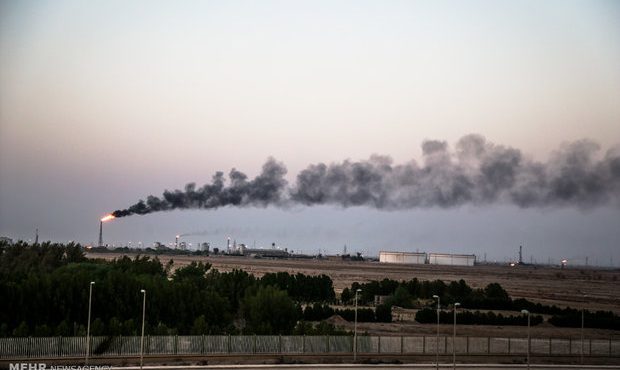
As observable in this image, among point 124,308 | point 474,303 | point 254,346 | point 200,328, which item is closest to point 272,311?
point 200,328

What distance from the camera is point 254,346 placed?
195ft

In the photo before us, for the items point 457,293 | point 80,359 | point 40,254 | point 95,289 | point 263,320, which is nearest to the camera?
point 80,359

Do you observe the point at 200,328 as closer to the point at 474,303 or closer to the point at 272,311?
the point at 272,311

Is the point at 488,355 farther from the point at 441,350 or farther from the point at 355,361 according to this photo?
the point at 355,361

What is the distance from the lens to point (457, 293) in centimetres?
13175

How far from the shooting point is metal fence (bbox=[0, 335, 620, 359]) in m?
53.6

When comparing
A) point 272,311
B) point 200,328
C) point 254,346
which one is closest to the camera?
point 254,346

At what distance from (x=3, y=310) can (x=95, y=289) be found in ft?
26.7

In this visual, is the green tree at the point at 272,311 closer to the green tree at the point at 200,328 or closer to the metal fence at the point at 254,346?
the green tree at the point at 200,328

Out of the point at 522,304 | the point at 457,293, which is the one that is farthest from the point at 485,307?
the point at 457,293

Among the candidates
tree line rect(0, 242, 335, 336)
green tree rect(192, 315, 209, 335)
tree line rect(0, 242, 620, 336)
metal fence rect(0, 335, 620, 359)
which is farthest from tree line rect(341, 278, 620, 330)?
green tree rect(192, 315, 209, 335)

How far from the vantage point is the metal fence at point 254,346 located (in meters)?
53.6

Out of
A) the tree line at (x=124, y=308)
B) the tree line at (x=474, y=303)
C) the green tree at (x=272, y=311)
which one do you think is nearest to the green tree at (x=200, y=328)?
the tree line at (x=124, y=308)

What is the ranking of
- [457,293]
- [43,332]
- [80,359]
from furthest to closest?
[457,293]
[43,332]
[80,359]
